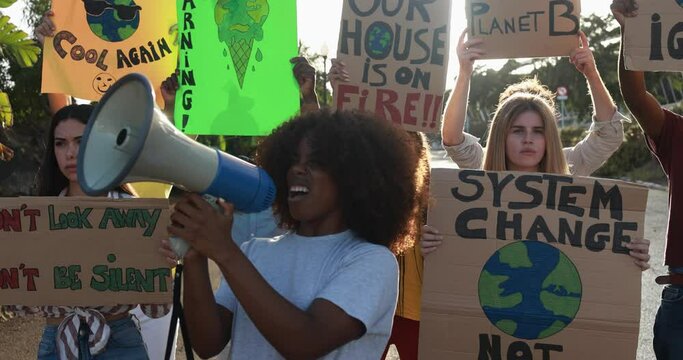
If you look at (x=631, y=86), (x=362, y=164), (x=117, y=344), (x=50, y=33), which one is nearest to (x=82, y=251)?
(x=117, y=344)

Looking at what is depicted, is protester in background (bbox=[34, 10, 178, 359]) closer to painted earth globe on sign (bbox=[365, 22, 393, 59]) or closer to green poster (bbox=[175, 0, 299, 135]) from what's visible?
green poster (bbox=[175, 0, 299, 135])

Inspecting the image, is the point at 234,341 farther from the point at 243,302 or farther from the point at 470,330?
the point at 470,330

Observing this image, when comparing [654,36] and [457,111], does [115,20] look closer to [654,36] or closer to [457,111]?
[457,111]

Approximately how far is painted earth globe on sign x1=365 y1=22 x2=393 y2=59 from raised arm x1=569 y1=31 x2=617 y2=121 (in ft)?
2.76

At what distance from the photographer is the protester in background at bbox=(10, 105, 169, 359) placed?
9.52 ft

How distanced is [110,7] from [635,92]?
248 cm

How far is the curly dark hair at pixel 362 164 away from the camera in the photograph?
2.06 metres

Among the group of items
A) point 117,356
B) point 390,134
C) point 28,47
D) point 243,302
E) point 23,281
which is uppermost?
point 28,47

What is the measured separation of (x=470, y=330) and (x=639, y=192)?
74 centimetres

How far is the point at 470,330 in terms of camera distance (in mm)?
2969

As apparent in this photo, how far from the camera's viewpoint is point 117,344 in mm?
2994

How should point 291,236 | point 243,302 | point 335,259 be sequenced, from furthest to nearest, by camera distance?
point 291,236
point 335,259
point 243,302

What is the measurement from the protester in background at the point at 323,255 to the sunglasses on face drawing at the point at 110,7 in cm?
227


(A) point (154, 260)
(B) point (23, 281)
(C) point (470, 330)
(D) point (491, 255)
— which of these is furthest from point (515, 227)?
(B) point (23, 281)
